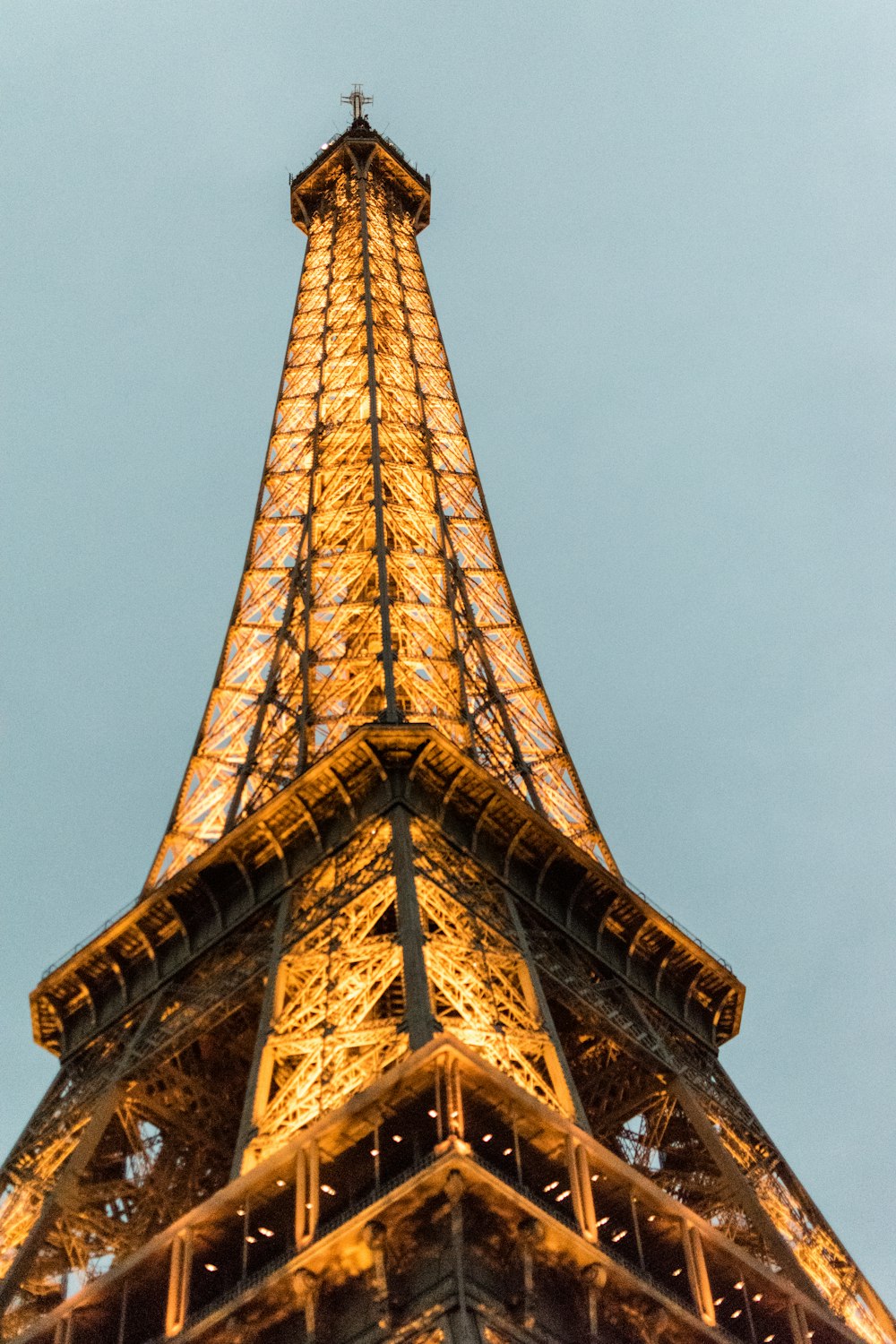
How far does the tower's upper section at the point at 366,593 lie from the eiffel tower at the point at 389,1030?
17 cm

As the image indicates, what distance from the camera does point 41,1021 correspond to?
51688 millimetres

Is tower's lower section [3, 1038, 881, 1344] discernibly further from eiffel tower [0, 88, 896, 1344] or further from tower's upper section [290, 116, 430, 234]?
tower's upper section [290, 116, 430, 234]

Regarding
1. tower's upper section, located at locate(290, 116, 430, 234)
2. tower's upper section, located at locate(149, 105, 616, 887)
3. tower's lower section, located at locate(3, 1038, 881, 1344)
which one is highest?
tower's upper section, located at locate(290, 116, 430, 234)

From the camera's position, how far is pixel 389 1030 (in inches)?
1457

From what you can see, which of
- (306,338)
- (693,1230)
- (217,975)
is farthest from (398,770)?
(306,338)

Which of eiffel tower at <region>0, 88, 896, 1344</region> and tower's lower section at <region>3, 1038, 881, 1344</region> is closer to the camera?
tower's lower section at <region>3, 1038, 881, 1344</region>

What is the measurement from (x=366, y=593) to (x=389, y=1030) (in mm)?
→ 25960

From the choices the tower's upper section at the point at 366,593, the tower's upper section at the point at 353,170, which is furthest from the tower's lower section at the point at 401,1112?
the tower's upper section at the point at 353,170

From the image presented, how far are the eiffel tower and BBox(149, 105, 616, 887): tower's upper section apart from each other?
6.6 inches

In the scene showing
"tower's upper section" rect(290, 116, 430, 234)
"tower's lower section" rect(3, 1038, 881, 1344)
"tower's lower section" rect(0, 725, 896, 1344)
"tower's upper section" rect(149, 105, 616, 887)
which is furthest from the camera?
"tower's upper section" rect(290, 116, 430, 234)

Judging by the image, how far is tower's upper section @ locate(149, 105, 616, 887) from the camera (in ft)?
182

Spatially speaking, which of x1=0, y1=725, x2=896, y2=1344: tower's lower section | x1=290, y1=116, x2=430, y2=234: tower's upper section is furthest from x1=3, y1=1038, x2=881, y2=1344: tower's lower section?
x1=290, y1=116, x2=430, y2=234: tower's upper section

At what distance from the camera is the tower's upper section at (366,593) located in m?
55.4

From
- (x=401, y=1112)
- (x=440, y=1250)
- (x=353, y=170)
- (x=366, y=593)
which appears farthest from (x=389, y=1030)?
(x=353, y=170)
